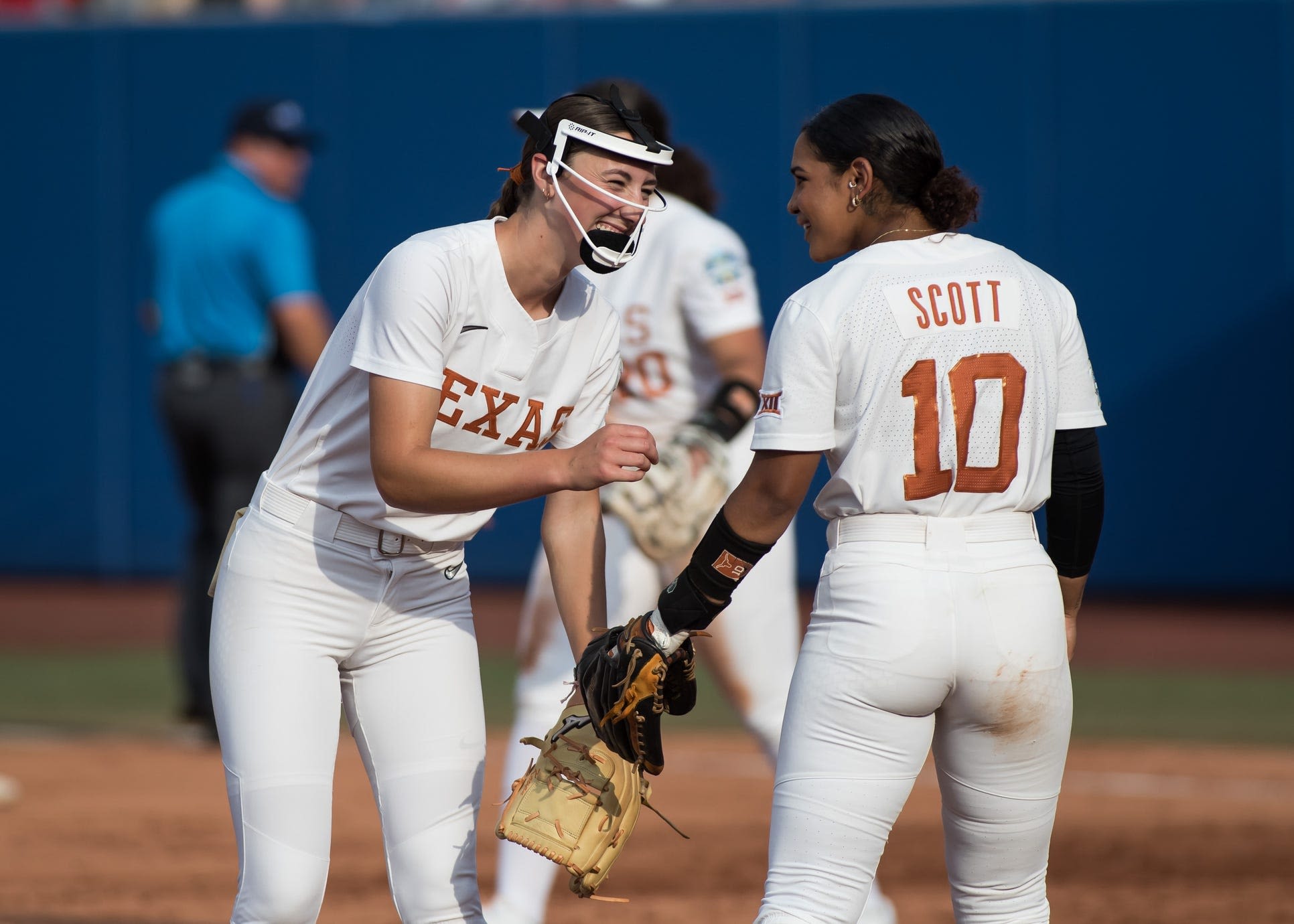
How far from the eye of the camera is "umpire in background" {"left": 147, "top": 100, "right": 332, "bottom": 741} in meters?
7.84

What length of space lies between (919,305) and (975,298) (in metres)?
0.11

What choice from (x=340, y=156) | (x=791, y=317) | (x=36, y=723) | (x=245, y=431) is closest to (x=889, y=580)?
(x=791, y=317)

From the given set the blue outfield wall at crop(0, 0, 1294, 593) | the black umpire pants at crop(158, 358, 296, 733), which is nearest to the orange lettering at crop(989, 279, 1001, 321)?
the black umpire pants at crop(158, 358, 296, 733)

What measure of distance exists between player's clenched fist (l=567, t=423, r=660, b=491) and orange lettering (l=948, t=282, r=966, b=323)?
0.60 meters

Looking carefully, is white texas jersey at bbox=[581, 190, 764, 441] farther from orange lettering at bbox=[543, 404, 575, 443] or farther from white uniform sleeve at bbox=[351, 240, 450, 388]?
white uniform sleeve at bbox=[351, 240, 450, 388]

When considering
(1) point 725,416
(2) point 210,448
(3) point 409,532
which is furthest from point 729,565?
(2) point 210,448

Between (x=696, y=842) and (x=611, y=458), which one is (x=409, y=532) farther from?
(x=696, y=842)

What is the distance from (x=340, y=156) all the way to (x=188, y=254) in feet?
21.0

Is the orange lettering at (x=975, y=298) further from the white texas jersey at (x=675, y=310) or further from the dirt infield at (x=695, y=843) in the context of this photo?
the dirt infield at (x=695, y=843)

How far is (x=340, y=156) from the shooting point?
46.7 ft

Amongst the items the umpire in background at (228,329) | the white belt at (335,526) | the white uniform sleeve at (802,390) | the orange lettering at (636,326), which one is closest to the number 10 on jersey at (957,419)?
the white uniform sleeve at (802,390)

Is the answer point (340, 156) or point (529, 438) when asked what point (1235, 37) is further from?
point (529, 438)

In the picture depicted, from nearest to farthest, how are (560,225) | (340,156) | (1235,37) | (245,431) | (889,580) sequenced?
(889,580), (560,225), (245,431), (1235,37), (340,156)

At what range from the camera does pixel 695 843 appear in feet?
20.8
